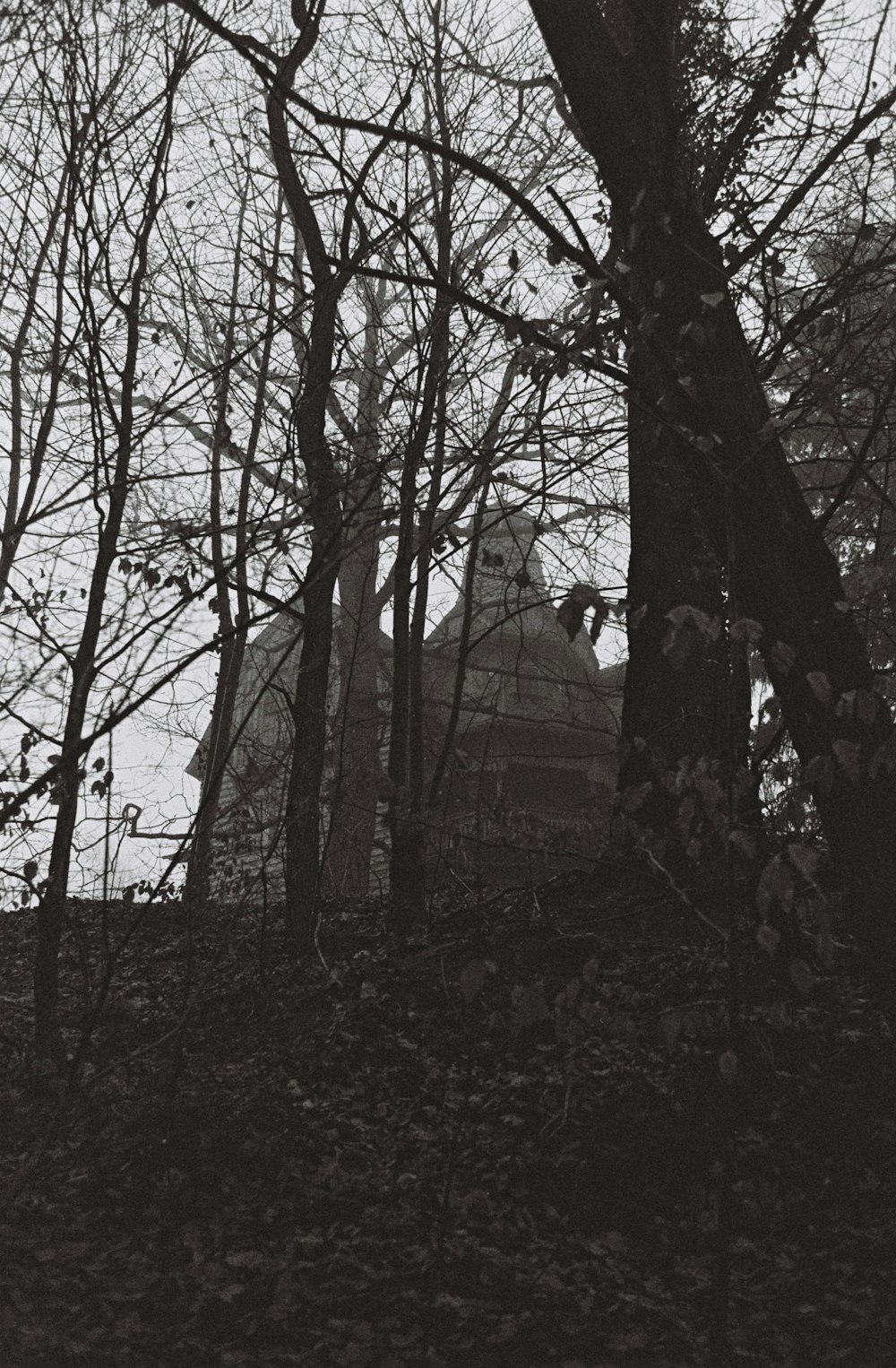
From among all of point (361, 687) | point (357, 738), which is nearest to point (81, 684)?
point (357, 738)

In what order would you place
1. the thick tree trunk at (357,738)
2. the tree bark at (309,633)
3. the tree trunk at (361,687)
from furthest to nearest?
1. the thick tree trunk at (357,738)
2. the tree trunk at (361,687)
3. the tree bark at (309,633)

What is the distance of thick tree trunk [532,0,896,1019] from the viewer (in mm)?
4184

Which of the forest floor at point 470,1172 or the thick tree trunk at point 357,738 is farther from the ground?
the thick tree trunk at point 357,738

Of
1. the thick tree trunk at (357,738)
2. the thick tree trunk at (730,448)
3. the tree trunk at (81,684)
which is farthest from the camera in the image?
the thick tree trunk at (357,738)

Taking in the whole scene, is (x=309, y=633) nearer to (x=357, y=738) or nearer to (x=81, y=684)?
(x=81, y=684)

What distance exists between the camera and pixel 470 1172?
5.35 meters

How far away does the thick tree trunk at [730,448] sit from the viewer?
4184mm

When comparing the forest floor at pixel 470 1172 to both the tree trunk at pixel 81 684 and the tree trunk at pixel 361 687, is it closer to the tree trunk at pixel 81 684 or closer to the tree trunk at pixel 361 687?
the tree trunk at pixel 81 684

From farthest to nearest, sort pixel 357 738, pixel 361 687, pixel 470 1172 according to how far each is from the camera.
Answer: pixel 361 687 < pixel 357 738 < pixel 470 1172

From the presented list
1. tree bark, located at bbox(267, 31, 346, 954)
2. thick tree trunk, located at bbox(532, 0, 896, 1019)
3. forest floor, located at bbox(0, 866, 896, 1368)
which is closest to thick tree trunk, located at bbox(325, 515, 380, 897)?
tree bark, located at bbox(267, 31, 346, 954)

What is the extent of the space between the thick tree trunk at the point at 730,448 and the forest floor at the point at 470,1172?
2.70 ft

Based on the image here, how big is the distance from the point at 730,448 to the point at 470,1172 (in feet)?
11.1

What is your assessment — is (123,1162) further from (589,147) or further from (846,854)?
(589,147)

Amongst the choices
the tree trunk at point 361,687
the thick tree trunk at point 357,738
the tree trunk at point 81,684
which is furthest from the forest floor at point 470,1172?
the thick tree trunk at point 357,738
